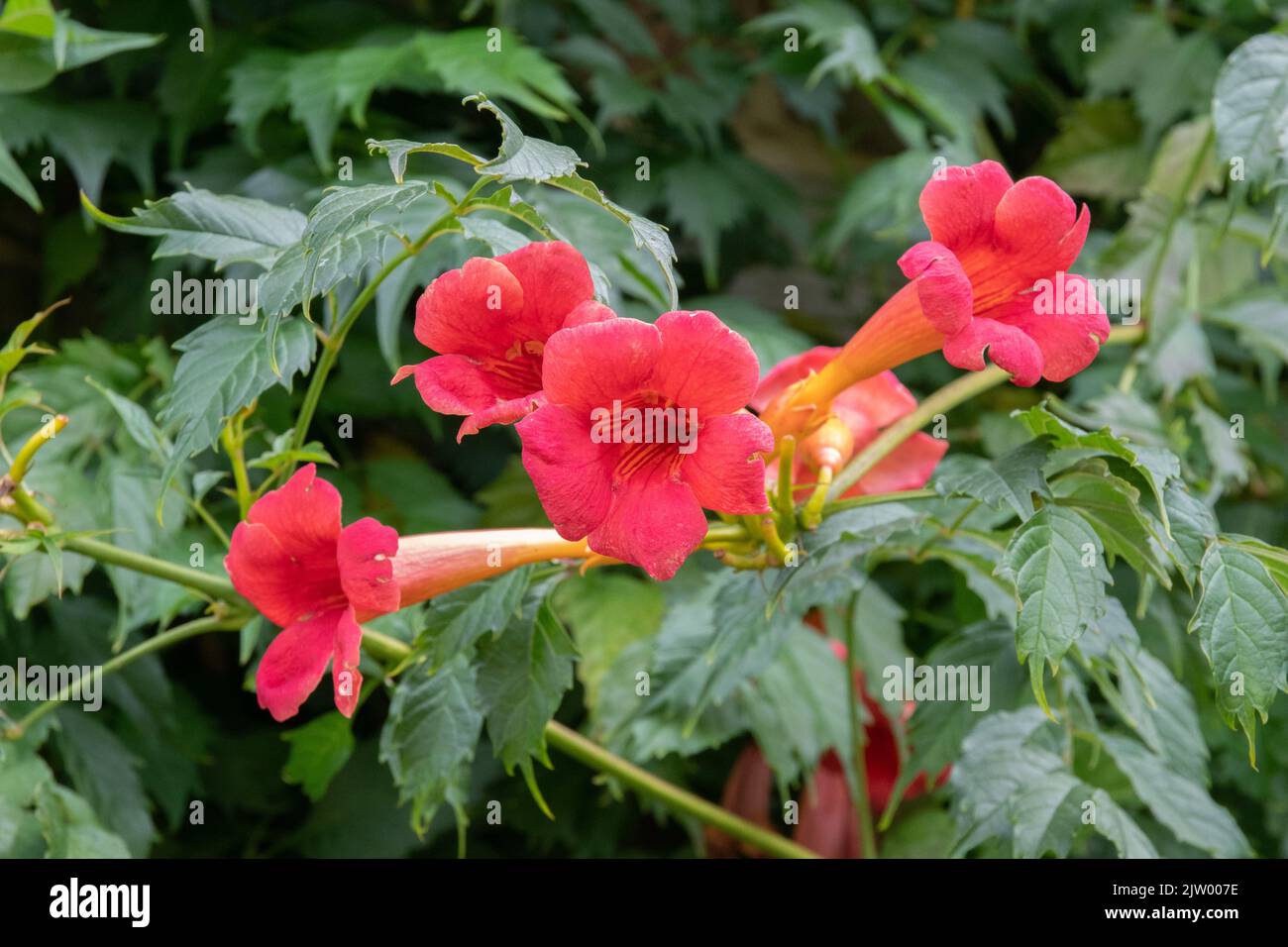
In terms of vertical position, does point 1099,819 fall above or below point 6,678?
below

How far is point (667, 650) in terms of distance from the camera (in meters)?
1.11

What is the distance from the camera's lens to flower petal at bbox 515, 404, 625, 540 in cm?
57

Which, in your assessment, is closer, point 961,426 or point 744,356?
point 744,356

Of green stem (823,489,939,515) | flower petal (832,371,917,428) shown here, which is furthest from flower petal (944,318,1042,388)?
flower petal (832,371,917,428)

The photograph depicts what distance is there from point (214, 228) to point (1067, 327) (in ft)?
1.77

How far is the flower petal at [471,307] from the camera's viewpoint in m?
0.63

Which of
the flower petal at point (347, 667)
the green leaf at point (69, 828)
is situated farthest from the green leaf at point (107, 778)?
the flower petal at point (347, 667)

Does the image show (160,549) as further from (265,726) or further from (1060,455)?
(1060,455)

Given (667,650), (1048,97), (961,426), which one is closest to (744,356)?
(667,650)

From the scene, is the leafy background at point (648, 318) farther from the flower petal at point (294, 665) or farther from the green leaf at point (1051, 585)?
the flower petal at point (294, 665)

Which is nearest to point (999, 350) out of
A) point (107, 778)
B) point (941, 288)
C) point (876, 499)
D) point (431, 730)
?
point (941, 288)

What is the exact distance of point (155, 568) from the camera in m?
0.77

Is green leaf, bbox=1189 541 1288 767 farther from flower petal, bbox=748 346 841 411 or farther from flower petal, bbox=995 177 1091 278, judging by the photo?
flower petal, bbox=748 346 841 411

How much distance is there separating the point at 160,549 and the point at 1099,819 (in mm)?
899
